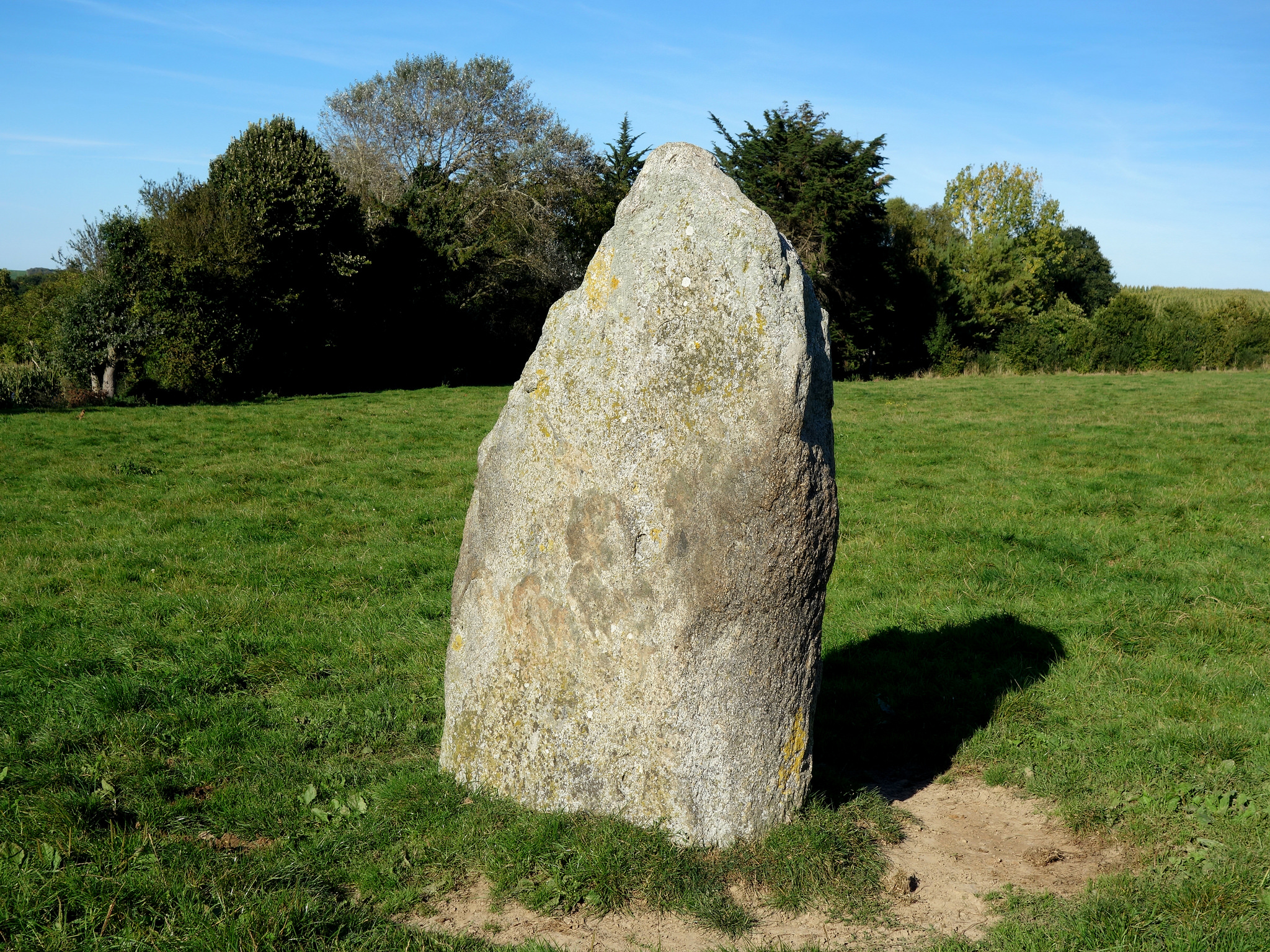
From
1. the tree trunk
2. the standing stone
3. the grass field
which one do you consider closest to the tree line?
the tree trunk

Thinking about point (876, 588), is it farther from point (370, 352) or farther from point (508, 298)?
point (508, 298)

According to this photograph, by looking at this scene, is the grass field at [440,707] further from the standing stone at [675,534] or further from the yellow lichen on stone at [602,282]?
the yellow lichen on stone at [602,282]

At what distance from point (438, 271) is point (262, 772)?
32.7m

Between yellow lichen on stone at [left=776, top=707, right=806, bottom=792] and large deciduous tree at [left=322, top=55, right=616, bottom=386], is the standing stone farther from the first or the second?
large deciduous tree at [left=322, top=55, right=616, bottom=386]

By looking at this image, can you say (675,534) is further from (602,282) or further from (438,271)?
(438,271)

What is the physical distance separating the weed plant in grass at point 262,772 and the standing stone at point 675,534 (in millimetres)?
320

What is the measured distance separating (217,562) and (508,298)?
3010cm

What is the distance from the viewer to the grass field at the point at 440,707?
4043mm

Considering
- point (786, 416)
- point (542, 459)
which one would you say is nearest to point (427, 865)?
point (542, 459)

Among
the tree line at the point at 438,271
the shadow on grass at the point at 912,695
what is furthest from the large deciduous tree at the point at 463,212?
the shadow on grass at the point at 912,695

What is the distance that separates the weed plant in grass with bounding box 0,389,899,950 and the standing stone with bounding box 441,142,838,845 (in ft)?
1.05

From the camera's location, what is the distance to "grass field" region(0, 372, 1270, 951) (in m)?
4.04

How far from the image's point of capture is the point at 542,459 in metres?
4.71

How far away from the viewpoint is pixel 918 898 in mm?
4273
